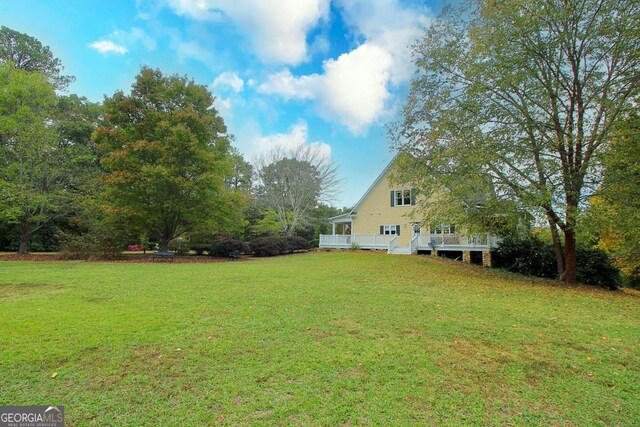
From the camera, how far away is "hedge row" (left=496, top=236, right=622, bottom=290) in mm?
15094

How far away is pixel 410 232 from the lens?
24.4 meters

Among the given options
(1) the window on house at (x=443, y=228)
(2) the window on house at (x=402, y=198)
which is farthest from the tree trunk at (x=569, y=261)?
(2) the window on house at (x=402, y=198)

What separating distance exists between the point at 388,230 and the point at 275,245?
9082 millimetres

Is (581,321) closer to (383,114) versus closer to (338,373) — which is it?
(338,373)

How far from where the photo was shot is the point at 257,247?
23.0 metres

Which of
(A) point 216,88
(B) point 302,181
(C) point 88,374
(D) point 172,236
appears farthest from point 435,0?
(B) point 302,181

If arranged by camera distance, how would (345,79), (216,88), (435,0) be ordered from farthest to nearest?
1. (216,88)
2. (345,79)
3. (435,0)

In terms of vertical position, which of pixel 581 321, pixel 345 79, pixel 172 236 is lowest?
pixel 581 321

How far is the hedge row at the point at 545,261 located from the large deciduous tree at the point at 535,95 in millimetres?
3940

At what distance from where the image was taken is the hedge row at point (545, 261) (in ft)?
49.5

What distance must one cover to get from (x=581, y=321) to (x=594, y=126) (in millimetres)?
8395

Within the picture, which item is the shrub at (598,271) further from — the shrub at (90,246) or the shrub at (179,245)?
the shrub at (179,245)

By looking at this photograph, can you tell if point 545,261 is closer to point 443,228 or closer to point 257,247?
A: point 443,228

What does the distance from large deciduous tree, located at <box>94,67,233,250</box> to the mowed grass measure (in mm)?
11084
